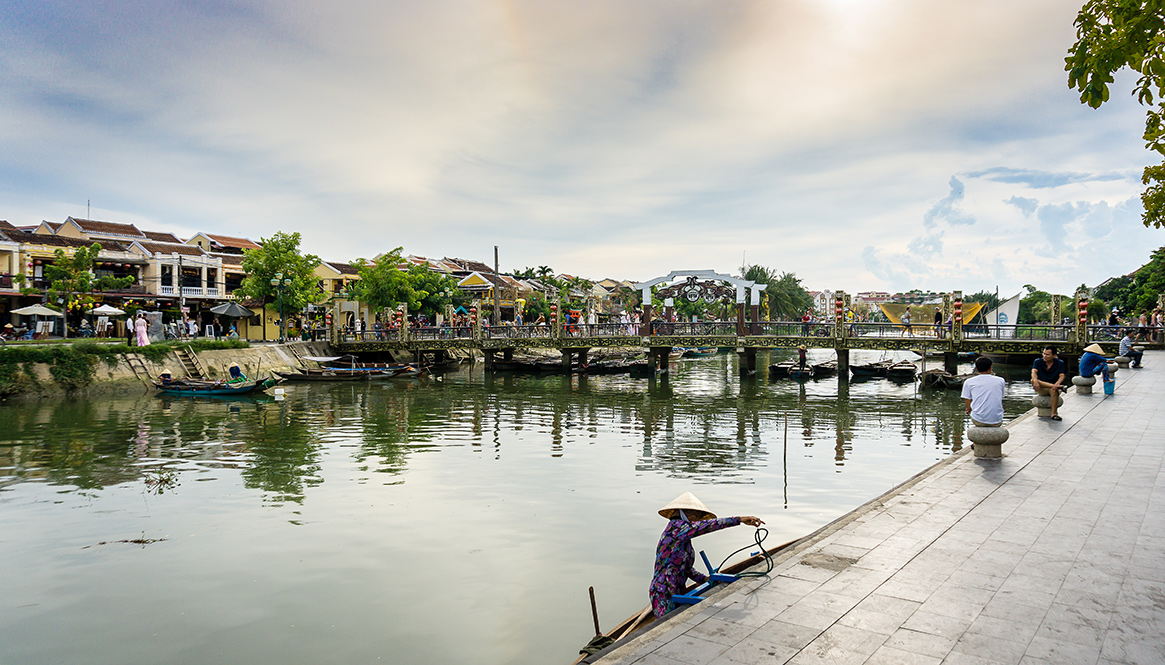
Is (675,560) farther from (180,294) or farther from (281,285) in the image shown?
(180,294)

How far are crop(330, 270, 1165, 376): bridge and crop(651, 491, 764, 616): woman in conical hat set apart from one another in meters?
27.9

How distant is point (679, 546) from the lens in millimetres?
6238

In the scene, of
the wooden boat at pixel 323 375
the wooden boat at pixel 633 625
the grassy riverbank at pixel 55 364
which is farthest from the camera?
the wooden boat at pixel 323 375

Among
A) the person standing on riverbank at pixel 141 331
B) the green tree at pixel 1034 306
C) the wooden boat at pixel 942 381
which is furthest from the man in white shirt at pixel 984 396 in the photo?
the green tree at pixel 1034 306

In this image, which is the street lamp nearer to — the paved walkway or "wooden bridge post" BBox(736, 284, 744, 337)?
"wooden bridge post" BBox(736, 284, 744, 337)

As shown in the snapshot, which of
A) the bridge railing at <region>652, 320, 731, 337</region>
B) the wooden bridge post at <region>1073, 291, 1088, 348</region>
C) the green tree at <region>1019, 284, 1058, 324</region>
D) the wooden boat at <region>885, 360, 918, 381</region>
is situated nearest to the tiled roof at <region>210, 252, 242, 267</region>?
the bridge railing at <region>652, 320, 731, 337</region>

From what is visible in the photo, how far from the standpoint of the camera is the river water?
7.51 meters

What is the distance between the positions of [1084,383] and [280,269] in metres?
39.3

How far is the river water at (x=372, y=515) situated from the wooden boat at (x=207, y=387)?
2700 millimetres

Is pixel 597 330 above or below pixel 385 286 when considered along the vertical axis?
below

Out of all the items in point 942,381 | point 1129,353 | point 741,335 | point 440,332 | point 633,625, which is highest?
point 440,332

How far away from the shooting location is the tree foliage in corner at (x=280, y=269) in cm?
4072

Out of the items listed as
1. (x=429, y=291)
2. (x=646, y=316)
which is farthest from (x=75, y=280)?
(x=646, y=316)

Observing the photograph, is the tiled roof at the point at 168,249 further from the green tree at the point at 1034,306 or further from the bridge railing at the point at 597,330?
the green tree at the point at 1034,306
